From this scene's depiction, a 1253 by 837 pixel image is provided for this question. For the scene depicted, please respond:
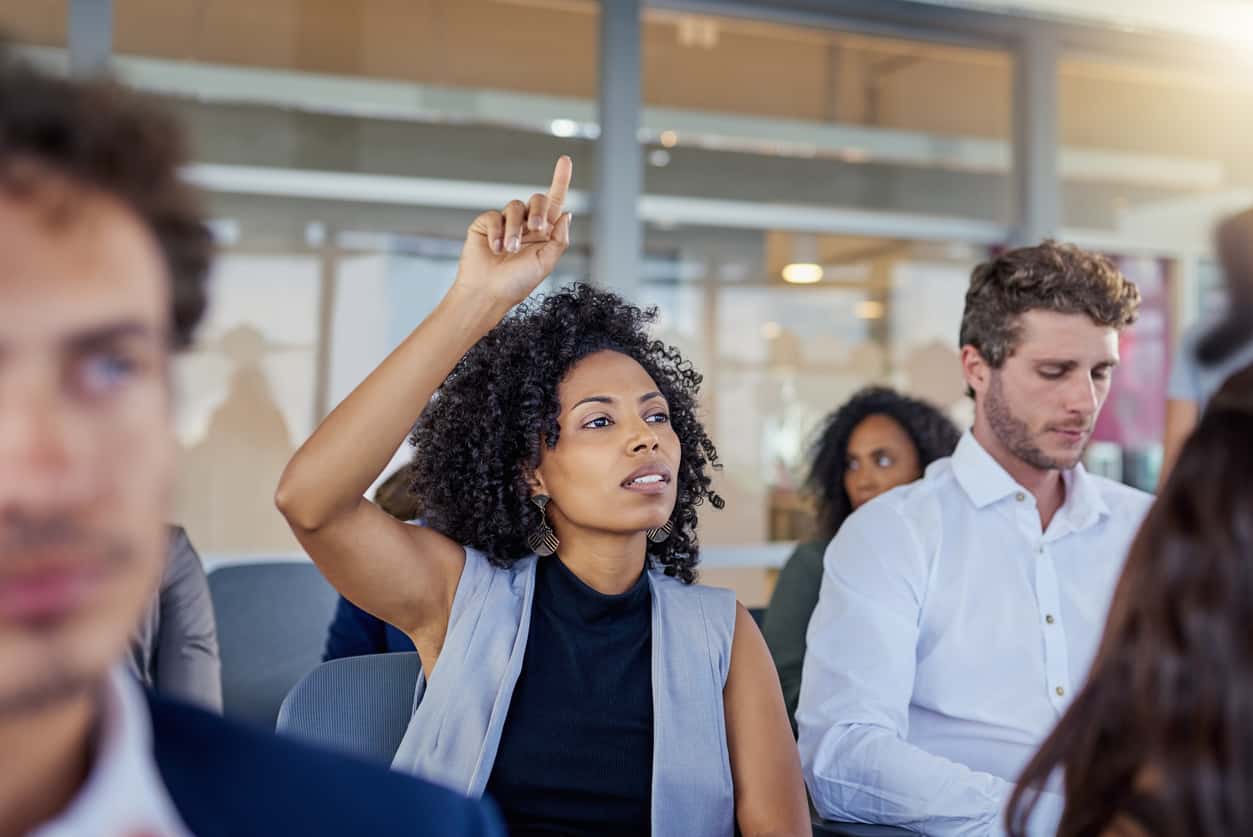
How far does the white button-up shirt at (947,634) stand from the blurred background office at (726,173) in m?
1.71

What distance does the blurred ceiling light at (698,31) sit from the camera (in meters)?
A: 5.16

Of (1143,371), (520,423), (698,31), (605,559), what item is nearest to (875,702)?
(605,559)

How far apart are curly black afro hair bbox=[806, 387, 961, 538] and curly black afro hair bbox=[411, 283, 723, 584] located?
1.36m

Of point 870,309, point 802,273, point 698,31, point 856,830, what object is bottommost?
point 856,830

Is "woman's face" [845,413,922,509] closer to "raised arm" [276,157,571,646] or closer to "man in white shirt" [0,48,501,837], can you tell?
"raised arm" [276,157,571,646]

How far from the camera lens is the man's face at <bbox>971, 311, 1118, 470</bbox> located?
99.7 inches

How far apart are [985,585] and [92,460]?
212cm

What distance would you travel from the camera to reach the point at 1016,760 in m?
2.34

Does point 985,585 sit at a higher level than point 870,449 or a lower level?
lower

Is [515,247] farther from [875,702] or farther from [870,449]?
[870,449]

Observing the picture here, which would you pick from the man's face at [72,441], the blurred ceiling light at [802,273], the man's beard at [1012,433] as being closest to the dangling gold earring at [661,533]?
the man's beard at [1012,433]

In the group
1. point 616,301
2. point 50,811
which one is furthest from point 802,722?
point 50,811

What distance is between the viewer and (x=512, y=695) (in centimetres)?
189

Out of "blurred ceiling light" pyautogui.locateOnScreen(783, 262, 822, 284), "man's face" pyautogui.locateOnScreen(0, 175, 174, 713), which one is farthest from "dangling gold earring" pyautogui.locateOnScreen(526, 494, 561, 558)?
"blurred ceiling light" pyautogui.locateOnScreen(783, 262, 822, 284)
